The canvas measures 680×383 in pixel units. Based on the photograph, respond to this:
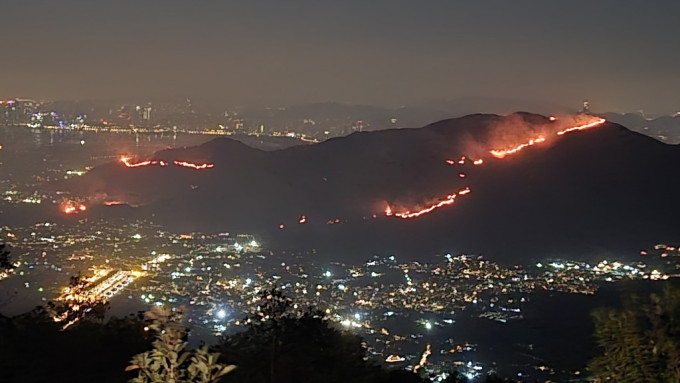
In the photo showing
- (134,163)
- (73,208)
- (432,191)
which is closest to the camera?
(432,191)

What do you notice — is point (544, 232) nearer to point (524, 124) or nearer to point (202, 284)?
point (524, 124)

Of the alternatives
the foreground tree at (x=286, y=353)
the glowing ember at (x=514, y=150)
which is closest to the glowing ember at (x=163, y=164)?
the glowing ember at (x=514, y=150)

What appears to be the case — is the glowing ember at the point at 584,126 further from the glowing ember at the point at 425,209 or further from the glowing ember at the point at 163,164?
the glowing ember at the point at 163,164

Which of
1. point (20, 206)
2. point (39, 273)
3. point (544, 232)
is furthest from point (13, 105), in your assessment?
point (544, 232)

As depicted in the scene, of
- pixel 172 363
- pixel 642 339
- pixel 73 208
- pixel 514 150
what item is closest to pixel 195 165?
pixel 73 208

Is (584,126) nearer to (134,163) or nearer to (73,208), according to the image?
(134,163)

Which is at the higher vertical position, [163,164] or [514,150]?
[514,150]
